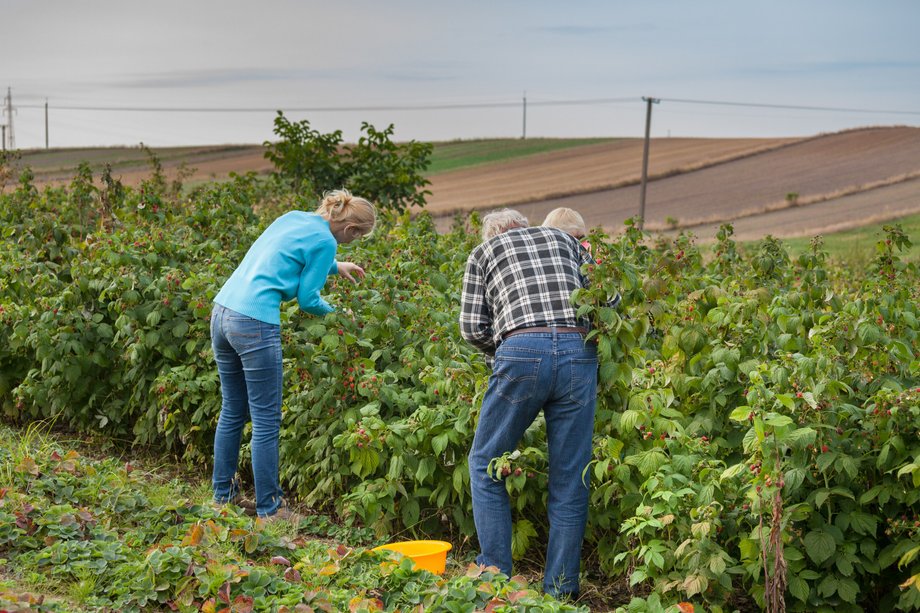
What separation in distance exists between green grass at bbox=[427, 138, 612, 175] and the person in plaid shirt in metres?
32.1

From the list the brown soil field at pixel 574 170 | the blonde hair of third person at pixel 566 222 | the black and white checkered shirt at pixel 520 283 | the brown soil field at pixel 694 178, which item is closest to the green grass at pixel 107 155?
the brown soil field at pixel 694 178

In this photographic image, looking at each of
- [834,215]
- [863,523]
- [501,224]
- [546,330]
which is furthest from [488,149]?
[863,523]

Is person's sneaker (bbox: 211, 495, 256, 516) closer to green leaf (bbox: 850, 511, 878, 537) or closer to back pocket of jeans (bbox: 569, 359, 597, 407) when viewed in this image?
back pocket of jeans (bbox: 569, 359, 597, 407)

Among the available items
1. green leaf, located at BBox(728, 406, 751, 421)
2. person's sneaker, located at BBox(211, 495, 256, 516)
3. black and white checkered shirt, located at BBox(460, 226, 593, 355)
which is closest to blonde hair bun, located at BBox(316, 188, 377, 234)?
black and white checkered shirt, located at BBox(460, 226, 593, 355)

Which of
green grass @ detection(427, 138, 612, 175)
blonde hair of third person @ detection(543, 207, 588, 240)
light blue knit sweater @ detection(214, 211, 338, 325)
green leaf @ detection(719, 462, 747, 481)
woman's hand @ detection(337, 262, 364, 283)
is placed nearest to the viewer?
green leaf @ detection(719, 462, 747, 481)

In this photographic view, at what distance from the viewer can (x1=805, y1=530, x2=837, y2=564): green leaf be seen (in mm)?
3877

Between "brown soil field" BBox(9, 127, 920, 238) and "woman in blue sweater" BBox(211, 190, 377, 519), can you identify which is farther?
"brown soil field" BBox(9, 127, 920, 238)

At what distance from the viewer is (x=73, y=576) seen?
381 centimetres

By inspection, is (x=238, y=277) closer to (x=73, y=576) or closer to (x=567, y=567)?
(x=73, y=576)

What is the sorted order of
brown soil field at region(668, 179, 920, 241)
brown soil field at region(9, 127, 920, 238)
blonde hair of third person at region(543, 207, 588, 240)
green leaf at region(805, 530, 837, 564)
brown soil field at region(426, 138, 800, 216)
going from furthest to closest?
brown soil field at region(426, 138, 800, 216), brown soil field at region(9, 127, 920, 238), brown soil field at region(668, 179, 920, 241), blonde hair of third person at region(543, 207, 588, 240), green leaf at region(805, 530, 837, 564)

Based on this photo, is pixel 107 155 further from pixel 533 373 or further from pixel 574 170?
pixel 533 373

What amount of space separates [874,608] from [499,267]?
2146mm

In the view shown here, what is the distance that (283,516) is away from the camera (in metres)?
5.16

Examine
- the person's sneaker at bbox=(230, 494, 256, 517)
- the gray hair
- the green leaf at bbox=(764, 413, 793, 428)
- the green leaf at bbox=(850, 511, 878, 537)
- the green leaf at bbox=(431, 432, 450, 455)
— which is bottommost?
the person's sneaker at bbox=(230, 494, 256, 517)
